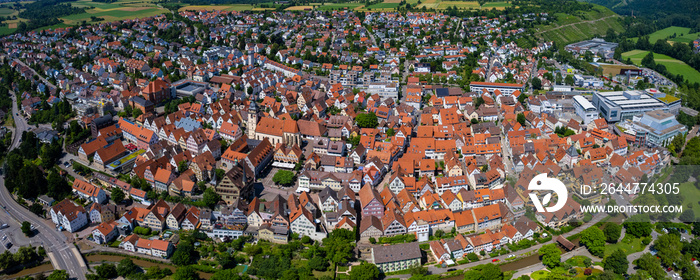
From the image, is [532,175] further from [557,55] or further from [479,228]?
[557,55]

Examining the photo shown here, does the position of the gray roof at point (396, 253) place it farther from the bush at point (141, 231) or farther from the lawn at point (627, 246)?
the bush at point (141, 231)

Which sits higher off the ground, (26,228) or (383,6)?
(383,6)

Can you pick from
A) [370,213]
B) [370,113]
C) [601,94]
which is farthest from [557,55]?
[370,213]

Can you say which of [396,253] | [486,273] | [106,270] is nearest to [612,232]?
[486,273]

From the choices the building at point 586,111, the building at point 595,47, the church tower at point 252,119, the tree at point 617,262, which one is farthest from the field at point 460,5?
the tree at point 617,262

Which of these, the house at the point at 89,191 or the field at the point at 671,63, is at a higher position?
the field at the point at 671,63

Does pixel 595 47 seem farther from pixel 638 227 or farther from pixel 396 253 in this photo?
pixel 396 253
